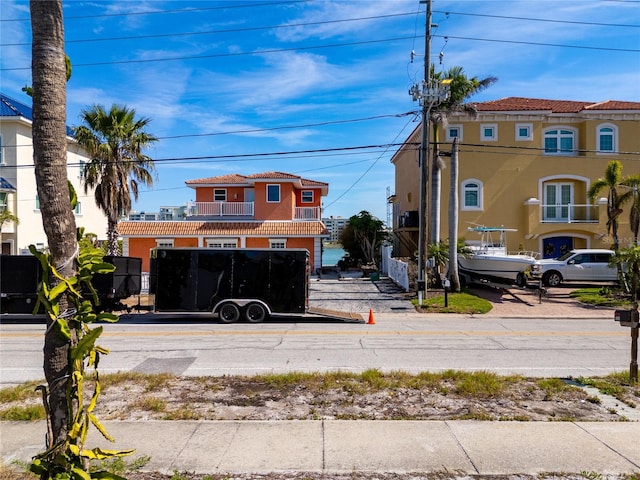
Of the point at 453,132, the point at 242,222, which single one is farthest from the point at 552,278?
the point at 242,222

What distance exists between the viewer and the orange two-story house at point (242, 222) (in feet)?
102

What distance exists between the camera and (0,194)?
96.6ft

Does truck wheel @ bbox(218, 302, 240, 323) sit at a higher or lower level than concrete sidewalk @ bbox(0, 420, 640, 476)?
lower

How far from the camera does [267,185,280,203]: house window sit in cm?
3228

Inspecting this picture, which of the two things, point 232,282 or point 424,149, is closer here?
point 232,282

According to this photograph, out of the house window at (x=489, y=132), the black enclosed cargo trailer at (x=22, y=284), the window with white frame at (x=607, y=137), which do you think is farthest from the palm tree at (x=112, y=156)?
the window with white frame at (x=607, y=137)

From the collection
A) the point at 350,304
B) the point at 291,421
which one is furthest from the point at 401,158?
the point at 291,421

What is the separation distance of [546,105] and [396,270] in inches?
544

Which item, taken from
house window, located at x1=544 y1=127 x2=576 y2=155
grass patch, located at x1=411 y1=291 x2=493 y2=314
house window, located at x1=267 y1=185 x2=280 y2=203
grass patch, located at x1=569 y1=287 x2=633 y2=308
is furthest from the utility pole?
house window, located at x1=267 y1=185 x2=280 y2=203

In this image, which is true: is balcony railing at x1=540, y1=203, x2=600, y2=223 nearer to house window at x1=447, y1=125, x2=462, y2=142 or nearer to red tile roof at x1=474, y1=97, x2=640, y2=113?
Result: red tile roof at x1=474, y1=97, x2=640, y2=113

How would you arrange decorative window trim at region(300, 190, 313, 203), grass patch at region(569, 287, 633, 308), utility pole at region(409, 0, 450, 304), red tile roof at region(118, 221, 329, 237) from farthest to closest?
decorative window trim at region(300, 190, 313, 203), red tile roof at region(118, 221, 329, 237), utility pole at region(409, 0, 450, 304), grass patch at region(569, 287, 633, 308)

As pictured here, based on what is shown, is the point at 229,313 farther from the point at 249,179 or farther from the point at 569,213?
the point at 569,213

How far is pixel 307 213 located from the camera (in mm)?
33156

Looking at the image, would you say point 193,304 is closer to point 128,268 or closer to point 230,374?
point 128,268
